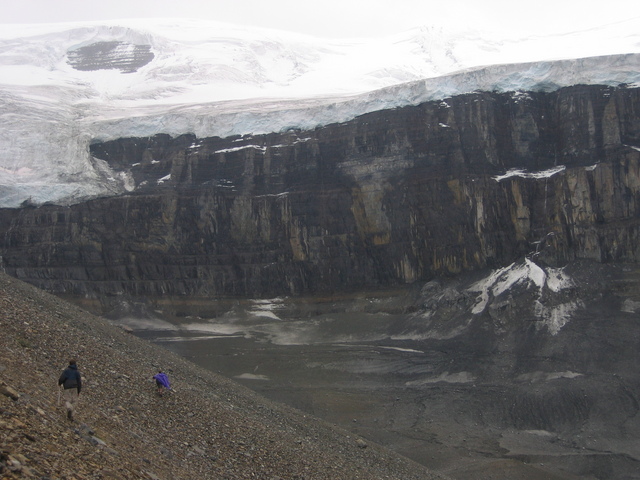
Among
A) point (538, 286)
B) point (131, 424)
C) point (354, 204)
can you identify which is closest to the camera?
point (131, 424)

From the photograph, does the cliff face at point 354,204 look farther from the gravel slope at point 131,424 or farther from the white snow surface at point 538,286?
the gravel slope at point 131,424

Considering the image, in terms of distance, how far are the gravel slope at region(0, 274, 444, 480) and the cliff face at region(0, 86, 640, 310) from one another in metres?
36.8

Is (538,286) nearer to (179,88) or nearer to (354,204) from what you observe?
(354,204)

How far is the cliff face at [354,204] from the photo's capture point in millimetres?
56312

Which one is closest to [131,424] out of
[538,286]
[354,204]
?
[538,286]

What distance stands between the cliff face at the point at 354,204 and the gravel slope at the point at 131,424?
121ft

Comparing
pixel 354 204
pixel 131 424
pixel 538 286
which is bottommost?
pixel 538 286

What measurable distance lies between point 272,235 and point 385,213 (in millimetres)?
12092

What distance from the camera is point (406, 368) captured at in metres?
45.8

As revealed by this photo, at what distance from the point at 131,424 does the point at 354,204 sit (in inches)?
1993

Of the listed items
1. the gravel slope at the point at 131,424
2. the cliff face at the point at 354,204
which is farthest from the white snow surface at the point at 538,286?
the gravel slope at the point at 131,424

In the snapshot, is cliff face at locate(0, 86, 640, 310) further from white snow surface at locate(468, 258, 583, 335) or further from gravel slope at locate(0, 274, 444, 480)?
gravel slope at locate(0, 274, 444, 480)

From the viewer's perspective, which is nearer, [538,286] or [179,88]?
[538,286]

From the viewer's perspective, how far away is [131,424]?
14.0 metres
